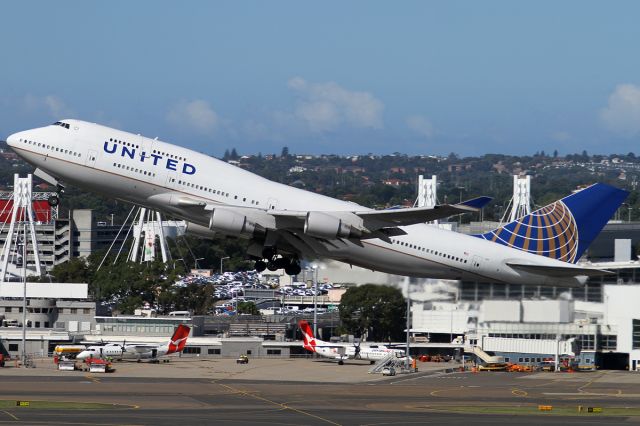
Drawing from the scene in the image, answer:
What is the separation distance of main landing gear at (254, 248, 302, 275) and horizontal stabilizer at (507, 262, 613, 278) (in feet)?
38.0

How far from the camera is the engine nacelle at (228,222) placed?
63812 millimetres

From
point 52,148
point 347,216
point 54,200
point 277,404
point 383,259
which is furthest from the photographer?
point 277,404

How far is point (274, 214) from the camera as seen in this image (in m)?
64.4

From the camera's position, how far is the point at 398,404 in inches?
2790

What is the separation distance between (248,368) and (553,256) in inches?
1353

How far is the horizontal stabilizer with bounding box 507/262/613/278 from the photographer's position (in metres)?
68.5

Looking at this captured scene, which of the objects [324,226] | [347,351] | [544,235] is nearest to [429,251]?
[324,226]

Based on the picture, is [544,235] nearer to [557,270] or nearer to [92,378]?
[557,270]

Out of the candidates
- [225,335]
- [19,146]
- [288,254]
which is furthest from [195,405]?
[225,335]

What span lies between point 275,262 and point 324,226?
4319mm

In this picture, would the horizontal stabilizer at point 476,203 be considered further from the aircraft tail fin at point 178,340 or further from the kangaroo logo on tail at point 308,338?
the aircraft tail fin at point 178,340

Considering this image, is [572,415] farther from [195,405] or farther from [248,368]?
[248,368]

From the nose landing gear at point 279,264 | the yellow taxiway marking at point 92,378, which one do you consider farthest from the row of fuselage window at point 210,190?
the yellow taxiway marking at point 92,378

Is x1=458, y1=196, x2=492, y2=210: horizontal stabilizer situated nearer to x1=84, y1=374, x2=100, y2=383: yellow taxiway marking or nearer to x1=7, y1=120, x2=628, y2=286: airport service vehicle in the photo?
x1=7, y1=120, x2=628, y2=286: airport service vehicle
